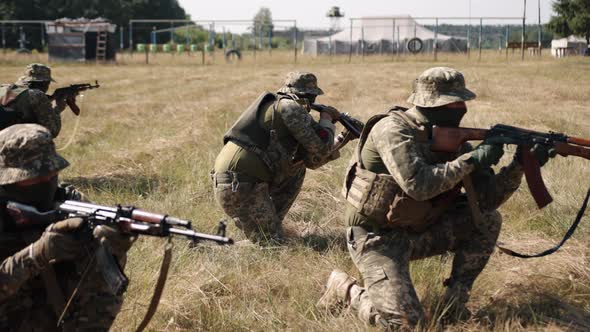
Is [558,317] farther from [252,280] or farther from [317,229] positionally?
[317,229]

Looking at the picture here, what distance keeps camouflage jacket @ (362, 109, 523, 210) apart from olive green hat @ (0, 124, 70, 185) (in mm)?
1917

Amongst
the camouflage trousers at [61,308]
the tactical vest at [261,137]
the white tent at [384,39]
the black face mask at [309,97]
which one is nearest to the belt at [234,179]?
the tactical vest at [261,137]

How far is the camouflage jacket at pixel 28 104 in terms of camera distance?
7.16 meters

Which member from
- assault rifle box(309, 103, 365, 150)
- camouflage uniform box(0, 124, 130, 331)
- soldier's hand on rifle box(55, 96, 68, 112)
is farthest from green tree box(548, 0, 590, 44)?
camouflage uniform box(0, 124, 130, 331)

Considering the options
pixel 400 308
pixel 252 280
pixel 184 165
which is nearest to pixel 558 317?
pixel 400 308

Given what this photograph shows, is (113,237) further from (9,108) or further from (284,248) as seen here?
(9,108)

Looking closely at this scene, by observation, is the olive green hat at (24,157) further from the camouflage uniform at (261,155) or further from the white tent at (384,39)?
the white tent at (384,39)

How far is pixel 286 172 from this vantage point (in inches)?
239

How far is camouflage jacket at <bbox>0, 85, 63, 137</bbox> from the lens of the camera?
23.5 ft

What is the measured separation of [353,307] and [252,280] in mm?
818

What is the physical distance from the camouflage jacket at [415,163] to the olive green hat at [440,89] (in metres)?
0.14

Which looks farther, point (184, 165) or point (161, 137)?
point (161, 137)

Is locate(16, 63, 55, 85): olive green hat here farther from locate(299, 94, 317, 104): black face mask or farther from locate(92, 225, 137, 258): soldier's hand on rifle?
locate(92, 225, 137, 258): soldier's hand on rifle

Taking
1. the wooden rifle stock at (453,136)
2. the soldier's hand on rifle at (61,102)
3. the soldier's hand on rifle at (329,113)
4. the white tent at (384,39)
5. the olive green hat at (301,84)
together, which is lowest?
the wooden rifle stock at (453,136)
